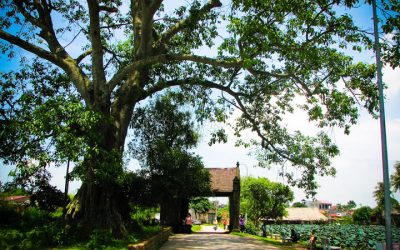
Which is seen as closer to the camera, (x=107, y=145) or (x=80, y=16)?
(x=107, y=145)

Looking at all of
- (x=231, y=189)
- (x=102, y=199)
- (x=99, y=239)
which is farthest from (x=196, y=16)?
(x=231, y=189)

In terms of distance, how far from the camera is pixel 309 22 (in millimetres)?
10672

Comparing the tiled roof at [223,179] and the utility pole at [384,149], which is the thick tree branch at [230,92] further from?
the tiled roof at [223,179]

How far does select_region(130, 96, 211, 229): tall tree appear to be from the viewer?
2128 centimetres

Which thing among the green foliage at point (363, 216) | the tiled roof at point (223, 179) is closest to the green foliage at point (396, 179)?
the green foliage at point (363, 216)

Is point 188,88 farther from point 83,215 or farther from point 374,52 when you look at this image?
point 374,52

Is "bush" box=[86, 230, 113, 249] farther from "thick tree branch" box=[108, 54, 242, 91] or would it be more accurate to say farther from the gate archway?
the gate archway

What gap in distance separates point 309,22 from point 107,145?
322 inches

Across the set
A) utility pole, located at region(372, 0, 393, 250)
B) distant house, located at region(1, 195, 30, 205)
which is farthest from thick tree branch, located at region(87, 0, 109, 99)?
utility pole, located at region(372, 0, 393, 250)

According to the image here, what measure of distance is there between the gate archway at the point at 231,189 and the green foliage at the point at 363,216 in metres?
51.0

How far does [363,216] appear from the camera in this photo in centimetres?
7194

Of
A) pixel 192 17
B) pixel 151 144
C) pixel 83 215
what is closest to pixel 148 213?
pixel 151 144

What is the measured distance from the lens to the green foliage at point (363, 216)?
70812 millimetres

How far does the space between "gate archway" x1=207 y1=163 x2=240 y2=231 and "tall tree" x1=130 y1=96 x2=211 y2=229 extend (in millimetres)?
4570
